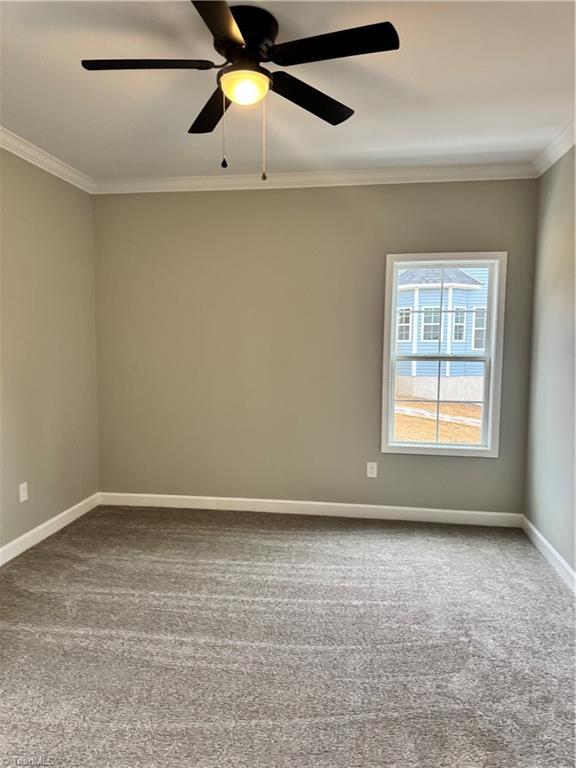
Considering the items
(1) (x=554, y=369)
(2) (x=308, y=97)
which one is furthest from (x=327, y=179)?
(1) (x=554, y=369)

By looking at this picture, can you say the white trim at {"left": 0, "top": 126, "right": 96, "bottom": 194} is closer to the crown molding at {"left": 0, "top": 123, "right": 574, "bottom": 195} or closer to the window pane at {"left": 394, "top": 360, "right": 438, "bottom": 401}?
the crown molding at {"left": 0, "top": 123, "right": 574, "bottom": 195}

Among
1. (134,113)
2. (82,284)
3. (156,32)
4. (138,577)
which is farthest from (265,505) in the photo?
(156,32)

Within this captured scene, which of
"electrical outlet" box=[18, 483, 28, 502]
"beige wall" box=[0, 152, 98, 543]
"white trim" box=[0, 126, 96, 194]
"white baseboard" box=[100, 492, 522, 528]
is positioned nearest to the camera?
"white trim" box=[0, 126, 96, 194]

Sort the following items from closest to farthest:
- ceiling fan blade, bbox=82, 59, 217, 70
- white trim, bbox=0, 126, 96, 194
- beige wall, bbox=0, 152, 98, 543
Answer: ceiling fan blade, bbox=82, 59, 217, 70, white trim, bbox=0, 126, 96, 194, beige wall, bbox=0, 152, 98, 543

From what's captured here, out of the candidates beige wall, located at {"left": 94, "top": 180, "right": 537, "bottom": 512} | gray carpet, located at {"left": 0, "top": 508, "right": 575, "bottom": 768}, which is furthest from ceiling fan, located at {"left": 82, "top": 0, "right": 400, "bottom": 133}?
gray carpet, located at {"left": 0, "top": 508, "right": 575, "bottom": 768}

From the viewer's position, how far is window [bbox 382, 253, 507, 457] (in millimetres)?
3459

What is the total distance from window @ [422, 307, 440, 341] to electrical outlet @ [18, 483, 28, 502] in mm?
3070

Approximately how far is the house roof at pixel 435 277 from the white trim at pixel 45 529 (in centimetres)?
312

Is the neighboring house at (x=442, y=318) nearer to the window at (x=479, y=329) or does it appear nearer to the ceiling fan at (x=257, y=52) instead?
the window at (x=479, y=329)

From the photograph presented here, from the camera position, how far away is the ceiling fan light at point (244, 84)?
1708mm

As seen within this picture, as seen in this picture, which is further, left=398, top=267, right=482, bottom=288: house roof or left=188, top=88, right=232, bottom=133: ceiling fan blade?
left=398, top=267, right=482, bottom=288: house roof

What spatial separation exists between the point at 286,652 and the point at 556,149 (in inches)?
131

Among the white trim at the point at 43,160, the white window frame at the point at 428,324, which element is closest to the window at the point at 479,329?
the white window frame at the point at 428,324

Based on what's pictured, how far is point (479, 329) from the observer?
11.5 feet
